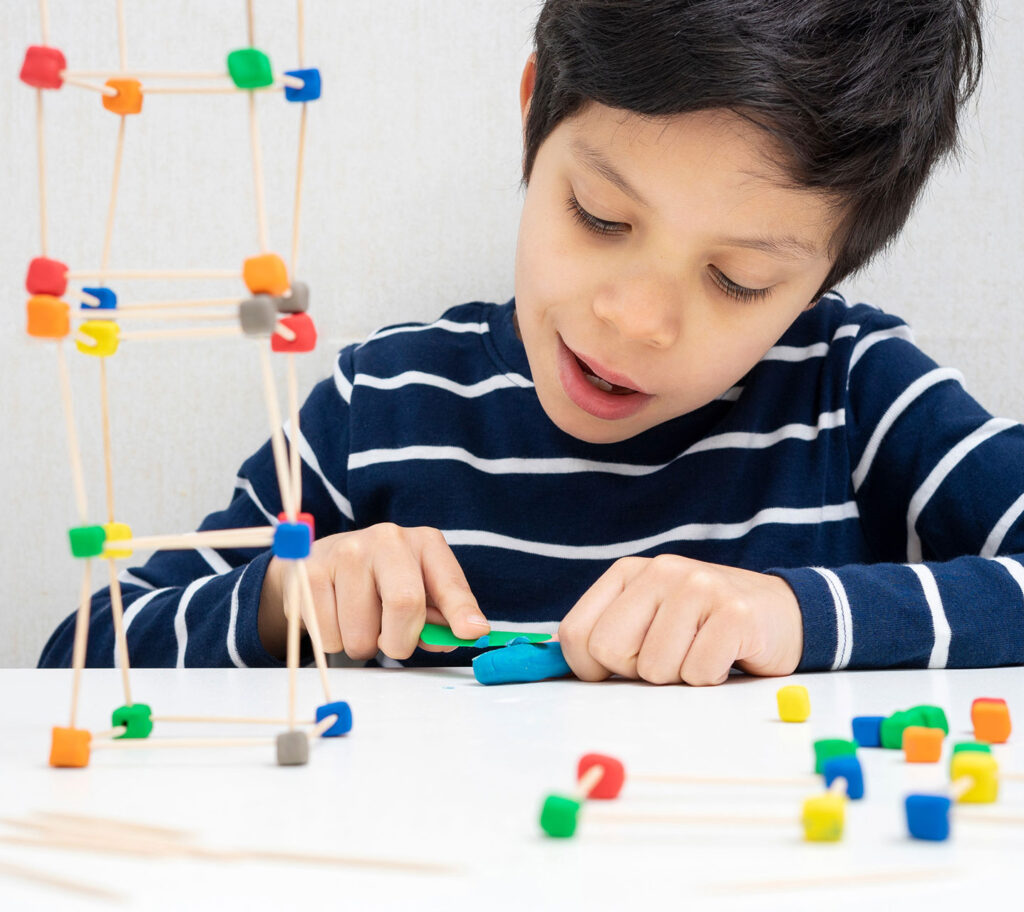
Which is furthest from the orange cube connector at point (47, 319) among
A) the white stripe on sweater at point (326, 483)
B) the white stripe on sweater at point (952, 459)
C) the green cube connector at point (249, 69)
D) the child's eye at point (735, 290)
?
the white stripe on sweater at point (952, 459)

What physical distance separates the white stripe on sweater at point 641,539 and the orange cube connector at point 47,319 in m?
0.57

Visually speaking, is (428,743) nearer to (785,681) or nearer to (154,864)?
(154,864)

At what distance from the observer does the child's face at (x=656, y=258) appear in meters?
0.75

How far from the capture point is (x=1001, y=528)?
899 mm

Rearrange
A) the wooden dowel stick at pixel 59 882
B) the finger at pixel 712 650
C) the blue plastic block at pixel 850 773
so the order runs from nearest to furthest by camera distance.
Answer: the wooden dowel stick at pixel 59 882 → the blue plastic block at pixel 850 773 → the finger at pixel 712 650

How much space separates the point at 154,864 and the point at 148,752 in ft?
0.53

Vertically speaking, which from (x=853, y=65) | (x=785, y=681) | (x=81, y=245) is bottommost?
(x=785, y=681)

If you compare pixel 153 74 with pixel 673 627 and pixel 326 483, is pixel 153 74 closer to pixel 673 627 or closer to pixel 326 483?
pixel 673 627

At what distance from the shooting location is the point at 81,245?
3.91 feet

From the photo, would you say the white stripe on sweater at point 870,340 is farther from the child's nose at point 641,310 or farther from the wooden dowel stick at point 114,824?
the wooden dowel stick at point 114,824

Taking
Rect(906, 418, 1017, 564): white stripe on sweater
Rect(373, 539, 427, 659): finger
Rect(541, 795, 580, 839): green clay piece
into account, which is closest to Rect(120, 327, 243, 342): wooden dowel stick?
Rect(541, 795, 580, 839): green clay piece

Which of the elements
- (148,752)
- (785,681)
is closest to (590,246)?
(785,681)

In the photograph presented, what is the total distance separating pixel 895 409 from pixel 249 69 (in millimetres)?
720

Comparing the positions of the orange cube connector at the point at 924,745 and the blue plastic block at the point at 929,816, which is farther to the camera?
the orange cube connector at the point at 924,745
